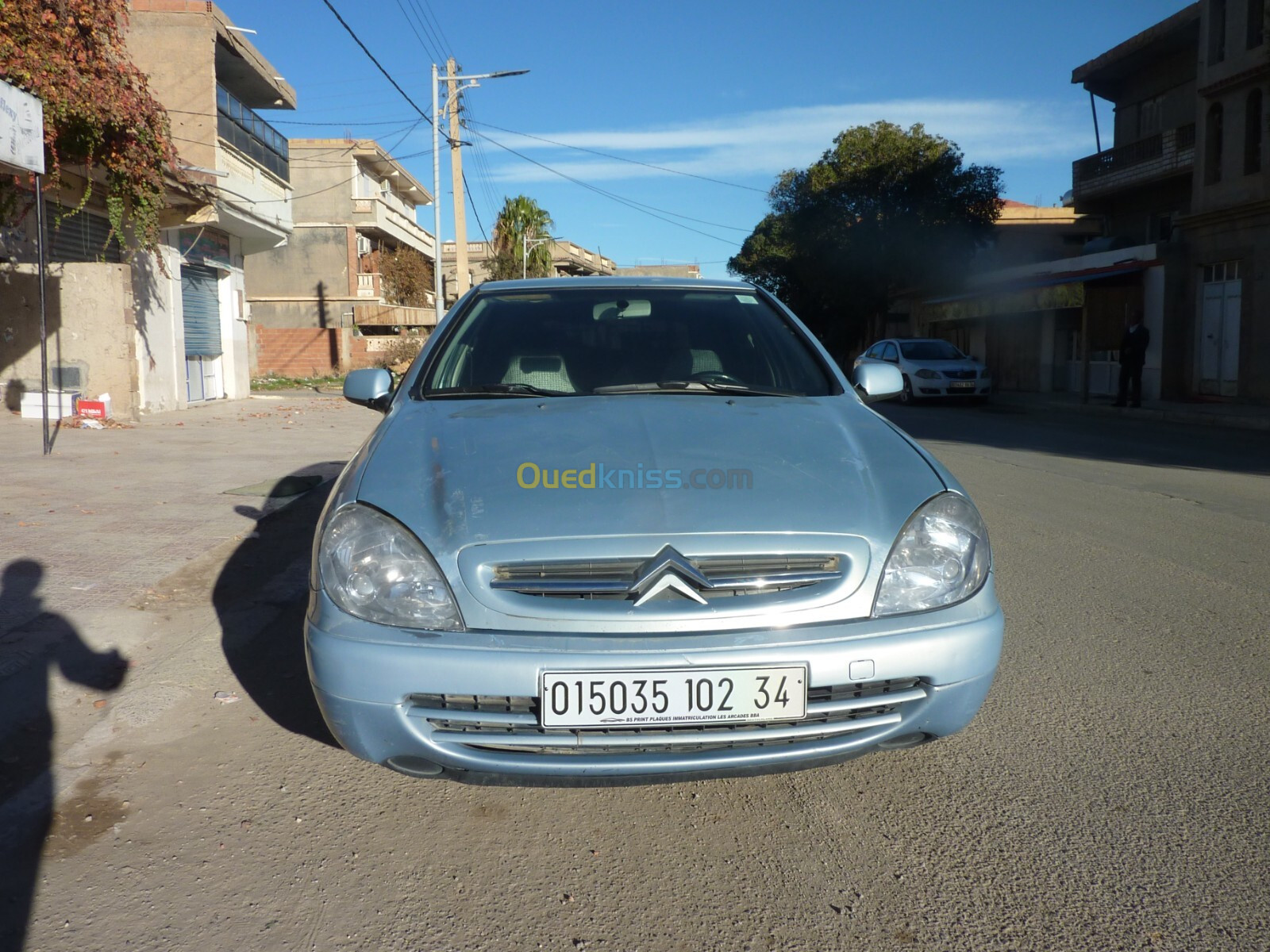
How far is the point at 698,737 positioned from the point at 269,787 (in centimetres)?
132

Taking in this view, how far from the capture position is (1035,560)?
561 cm

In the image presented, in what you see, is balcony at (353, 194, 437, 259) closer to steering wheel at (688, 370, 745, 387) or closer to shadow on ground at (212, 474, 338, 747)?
shadow on ground at (212, 474, 338, 747)

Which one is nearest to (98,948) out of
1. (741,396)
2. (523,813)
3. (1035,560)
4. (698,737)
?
(523,813)

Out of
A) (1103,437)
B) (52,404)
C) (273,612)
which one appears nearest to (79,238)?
(52,404)

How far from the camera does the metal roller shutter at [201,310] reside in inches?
712

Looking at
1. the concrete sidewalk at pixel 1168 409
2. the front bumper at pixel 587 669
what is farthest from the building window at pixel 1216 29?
the front bumper at pixel 587 669

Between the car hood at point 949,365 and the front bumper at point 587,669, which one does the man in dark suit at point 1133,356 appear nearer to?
the car hood at point 949,365

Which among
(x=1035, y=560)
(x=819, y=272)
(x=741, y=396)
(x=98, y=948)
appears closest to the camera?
(x=98, y=948)

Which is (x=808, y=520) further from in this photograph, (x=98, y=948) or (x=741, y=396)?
(x=98, y=948)

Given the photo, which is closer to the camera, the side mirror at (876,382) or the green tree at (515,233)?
the side mirror at (876,382)

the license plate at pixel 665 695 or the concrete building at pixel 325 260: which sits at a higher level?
the concrete building at pixel 325 260

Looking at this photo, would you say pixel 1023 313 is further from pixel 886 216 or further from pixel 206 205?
pixel 206 205

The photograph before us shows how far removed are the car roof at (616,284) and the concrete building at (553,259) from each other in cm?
5562

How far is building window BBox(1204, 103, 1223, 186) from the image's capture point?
21.5 metres
